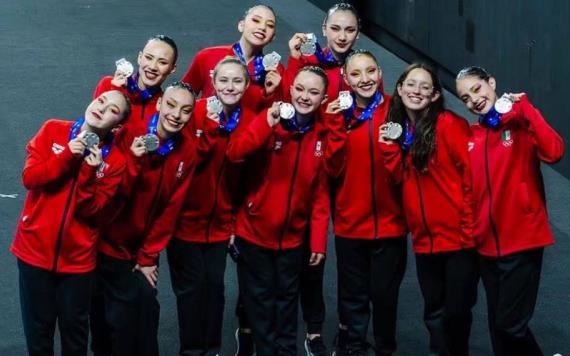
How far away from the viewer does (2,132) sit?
11.9 meters

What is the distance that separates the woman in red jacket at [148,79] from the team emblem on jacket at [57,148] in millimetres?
730

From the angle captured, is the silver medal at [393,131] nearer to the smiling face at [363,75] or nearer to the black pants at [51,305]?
the smiling face at [363,75]

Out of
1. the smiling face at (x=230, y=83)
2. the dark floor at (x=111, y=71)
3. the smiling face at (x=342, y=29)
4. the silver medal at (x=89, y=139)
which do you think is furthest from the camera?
the dark floor at (x=111, y=71)

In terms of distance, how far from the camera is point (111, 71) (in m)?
13.7

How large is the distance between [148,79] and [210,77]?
842 mm

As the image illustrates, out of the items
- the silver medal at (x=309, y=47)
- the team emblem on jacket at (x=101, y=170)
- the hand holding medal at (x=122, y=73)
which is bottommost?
the team emblem on jacket at (x=101, y=170)

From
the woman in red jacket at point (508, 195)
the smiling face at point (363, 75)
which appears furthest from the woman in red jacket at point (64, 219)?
the woman in red jacket at point (508, 195)

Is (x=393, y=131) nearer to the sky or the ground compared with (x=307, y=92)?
nearer to the ground

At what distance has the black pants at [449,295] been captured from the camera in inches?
292

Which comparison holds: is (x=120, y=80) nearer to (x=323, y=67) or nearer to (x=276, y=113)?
(x=276, y=113)

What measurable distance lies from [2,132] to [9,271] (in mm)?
2974

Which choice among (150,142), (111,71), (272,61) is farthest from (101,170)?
(111,71)

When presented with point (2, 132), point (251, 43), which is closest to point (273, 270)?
point (251, 43)

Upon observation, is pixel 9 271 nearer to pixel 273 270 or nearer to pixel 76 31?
pixel 273 270
